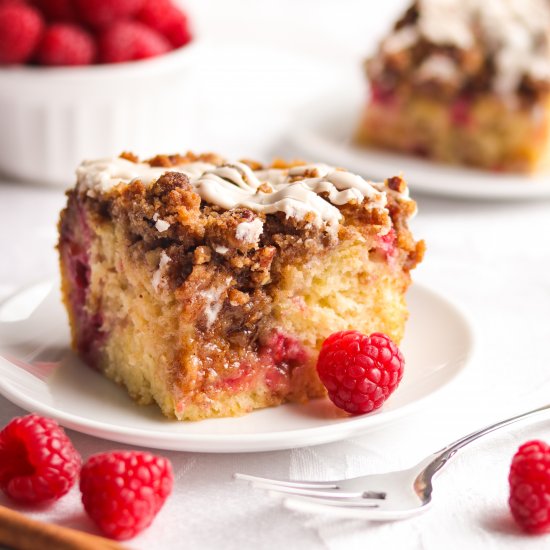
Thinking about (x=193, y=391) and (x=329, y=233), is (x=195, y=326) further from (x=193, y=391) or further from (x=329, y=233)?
(x=329, y=233)

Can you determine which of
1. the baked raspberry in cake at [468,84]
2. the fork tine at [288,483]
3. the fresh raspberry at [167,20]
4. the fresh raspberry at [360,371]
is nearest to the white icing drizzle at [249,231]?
the fresh raspberry at [360,371]

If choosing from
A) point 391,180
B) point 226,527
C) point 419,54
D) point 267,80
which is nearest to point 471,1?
point 419,54

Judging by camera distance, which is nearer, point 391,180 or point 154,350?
point 154,350

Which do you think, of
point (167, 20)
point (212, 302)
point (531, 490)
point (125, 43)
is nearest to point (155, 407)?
point (212, 302)

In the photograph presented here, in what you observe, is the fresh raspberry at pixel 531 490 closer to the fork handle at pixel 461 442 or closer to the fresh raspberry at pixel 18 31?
the fork handle at pixel 461 442

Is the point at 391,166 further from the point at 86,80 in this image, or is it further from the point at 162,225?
the point at 162,225

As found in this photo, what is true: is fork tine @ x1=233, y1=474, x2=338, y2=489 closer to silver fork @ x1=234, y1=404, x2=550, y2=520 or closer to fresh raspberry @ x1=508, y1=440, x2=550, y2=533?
silver fork @ x1=234, y1=404, x2=550, y2=520

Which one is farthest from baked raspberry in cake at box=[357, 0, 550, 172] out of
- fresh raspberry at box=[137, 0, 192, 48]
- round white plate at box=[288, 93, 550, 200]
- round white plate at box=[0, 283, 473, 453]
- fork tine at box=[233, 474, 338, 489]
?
fork tine at box=[233, 474, 338, 489]
